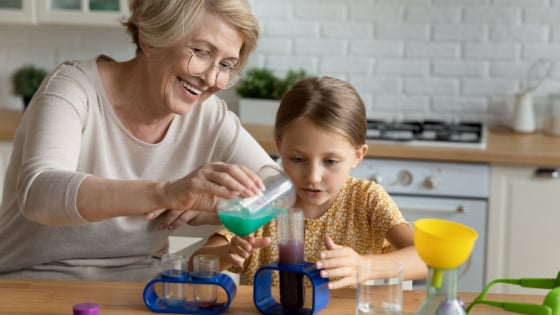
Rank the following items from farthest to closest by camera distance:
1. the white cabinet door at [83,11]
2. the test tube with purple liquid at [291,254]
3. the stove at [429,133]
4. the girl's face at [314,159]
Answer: the white cabinet door at [83,11], the stove at [429,133], the girl's face at [314,159], the test tube with purple liquid at [291,254]

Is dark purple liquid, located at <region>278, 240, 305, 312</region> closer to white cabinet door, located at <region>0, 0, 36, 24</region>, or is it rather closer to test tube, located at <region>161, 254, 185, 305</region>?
test tube, located at <region>161, 254, 185, 305</region>

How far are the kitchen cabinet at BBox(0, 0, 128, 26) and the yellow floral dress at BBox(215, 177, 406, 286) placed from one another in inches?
76.7

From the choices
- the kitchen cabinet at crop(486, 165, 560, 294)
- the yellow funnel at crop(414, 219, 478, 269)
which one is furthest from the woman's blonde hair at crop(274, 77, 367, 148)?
the kitchen cabinet at crop(486, 165, 560, 294)

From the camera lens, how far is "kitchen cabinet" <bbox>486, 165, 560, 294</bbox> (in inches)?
143

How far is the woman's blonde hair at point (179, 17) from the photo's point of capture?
2213mm

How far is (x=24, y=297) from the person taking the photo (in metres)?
1.94

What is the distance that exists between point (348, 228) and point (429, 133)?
1597 mm

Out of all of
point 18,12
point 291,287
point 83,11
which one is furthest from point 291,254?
point 18,12

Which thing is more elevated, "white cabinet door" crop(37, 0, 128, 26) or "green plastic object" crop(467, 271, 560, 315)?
"white cabinet door" crop(37, 0, 128, 26)

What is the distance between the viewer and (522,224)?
3.69 metres

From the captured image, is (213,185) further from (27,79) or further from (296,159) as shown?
(27,79)

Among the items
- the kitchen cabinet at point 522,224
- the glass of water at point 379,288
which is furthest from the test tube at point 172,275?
the kitchen cabinet at point 522,224

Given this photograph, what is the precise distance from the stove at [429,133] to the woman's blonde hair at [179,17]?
62.1 inches

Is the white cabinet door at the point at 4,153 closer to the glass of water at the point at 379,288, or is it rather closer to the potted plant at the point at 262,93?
the potted plant at the point at 262,93
